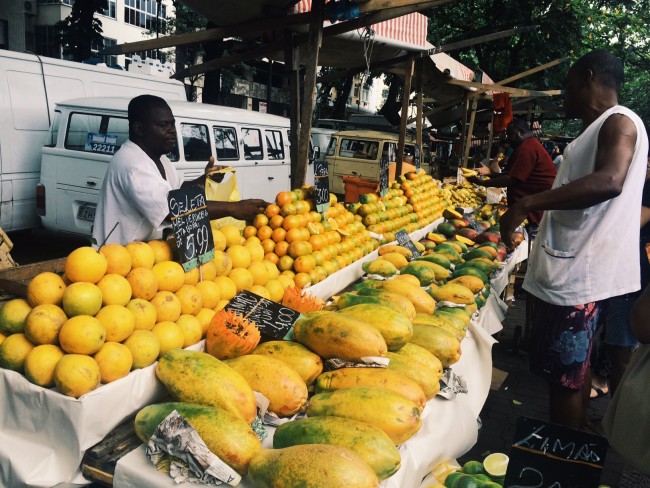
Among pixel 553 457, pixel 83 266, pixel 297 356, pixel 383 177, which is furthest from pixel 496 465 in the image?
pixel 383 177

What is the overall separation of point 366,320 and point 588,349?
1.28 m

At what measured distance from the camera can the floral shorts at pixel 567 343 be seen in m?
2.68

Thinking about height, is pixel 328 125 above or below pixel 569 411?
above

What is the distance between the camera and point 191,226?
2.37 meters

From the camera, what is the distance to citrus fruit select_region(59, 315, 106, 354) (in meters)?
1.77

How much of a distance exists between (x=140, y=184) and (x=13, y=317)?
106cm

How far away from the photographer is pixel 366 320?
7.88 feet

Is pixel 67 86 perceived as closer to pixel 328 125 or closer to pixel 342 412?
pixel 342 412

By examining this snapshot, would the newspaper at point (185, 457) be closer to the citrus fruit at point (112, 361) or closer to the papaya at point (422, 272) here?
the citrus fruit at point (112, 361)

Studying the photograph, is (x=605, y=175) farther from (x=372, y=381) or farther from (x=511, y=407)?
(x=511, y=407)

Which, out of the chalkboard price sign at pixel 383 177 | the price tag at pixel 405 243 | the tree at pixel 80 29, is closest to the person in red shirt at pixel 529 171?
the chalkboard price sign at pixel 383 177

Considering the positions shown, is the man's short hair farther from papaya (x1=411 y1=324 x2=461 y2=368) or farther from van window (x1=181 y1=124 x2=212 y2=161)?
van window (x1=181 y1=124 x2=212 y2=161)

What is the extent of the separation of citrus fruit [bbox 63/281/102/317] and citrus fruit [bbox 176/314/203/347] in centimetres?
39

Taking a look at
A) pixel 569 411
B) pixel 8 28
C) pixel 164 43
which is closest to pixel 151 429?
pixel 569 411
